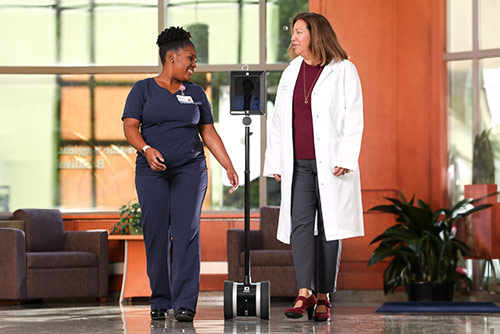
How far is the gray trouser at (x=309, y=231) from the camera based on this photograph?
394cm

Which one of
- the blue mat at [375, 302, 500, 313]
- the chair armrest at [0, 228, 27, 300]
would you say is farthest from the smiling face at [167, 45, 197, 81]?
the chair armrest at [0, 228, 27, 300]

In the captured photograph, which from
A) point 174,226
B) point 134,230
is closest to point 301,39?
point 174,226

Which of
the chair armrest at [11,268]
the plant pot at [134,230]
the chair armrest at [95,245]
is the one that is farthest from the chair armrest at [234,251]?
the chair armrest at [11,268]

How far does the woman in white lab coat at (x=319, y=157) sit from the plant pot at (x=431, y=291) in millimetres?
2602

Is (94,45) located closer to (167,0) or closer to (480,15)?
(167,0)

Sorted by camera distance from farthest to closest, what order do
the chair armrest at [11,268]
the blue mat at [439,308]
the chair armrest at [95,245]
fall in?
the chair armrest at [95,245] → the chair armrest at [11,268] → the blue mat at [439,308]

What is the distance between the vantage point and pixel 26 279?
21.7ft

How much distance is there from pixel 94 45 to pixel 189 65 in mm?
4593

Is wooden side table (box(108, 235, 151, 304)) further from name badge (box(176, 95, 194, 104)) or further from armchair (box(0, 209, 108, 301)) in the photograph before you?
name badge (box(176, 95, 194, 104))

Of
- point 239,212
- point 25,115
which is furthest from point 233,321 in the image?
point 25,115

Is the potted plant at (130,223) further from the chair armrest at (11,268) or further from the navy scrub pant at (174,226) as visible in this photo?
the navy scrub pant at (174,226)

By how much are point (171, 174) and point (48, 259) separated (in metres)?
3.01

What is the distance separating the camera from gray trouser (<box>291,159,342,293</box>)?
3939mm

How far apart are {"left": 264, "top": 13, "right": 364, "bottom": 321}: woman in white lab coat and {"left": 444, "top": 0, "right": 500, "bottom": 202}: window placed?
335cm
